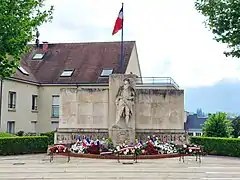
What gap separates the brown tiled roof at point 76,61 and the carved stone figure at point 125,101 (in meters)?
14.1

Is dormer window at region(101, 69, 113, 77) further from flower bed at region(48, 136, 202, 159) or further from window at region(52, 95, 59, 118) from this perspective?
flower bed at region(48, 136, 202, 159)

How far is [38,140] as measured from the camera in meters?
24.6

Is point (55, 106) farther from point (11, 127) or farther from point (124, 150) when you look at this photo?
point (124, 150)

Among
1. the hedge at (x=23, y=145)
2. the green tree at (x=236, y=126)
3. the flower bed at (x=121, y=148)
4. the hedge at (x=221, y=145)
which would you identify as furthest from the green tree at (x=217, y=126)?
the green tree at (x=236, y=126)

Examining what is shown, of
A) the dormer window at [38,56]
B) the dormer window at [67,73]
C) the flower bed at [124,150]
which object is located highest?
the dormer window at [38,56]

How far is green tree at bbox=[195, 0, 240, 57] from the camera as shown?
9.78 metres

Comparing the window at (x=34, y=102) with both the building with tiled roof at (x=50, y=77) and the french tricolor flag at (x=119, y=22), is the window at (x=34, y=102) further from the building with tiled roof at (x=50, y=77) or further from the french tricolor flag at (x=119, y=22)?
the french tricolor flag at (x=119, y=22)

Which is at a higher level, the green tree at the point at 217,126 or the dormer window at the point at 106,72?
the dormer window at the point at 106,72

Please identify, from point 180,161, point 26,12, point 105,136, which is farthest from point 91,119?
point 26,12

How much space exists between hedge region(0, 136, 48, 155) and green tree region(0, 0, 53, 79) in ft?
31.2

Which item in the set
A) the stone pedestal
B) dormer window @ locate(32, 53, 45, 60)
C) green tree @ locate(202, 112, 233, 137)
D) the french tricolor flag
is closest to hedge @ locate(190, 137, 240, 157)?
green tree @ locate(202, 112, 233, 137)

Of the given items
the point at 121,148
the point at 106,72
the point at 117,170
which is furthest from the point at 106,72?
the point at 117,170

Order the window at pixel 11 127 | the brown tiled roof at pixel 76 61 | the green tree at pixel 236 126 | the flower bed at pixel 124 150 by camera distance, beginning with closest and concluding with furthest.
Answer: the flower bed at pixel 124 150 → the window at pixel 11 127 → the brown tiled roof at pixel 76 61 → the green tree at pixel 236 126

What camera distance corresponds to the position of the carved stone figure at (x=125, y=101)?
22.5 metres
